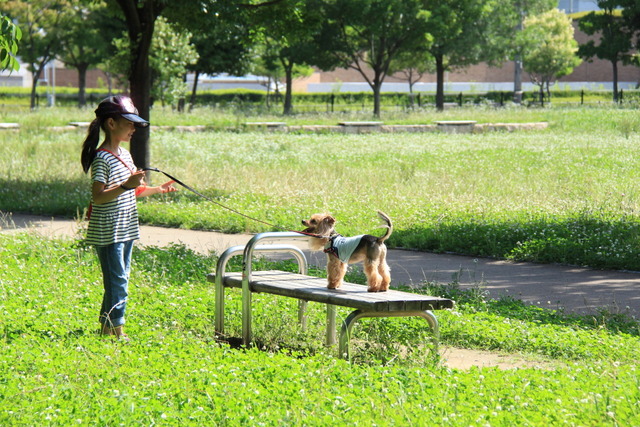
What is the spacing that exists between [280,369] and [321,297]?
598mm

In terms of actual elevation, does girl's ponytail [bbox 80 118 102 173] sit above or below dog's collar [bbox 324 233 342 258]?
above

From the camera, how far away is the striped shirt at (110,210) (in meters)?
5.70

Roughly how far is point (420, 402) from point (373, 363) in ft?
3.99

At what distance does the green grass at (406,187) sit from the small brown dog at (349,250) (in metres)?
4.61

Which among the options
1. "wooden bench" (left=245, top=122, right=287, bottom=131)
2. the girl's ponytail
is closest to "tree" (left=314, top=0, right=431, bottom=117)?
"wooden bench" (left=245, top=122, right=287, bottom=131)

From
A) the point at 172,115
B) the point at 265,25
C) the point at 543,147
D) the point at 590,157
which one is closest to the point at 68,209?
the point at 265,25

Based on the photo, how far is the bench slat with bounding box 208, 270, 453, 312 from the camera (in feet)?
16.9

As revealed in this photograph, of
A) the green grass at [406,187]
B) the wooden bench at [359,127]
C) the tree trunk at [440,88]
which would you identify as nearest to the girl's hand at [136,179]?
the green grass at [406,187]

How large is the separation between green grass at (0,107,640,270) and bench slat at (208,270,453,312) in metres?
4.36

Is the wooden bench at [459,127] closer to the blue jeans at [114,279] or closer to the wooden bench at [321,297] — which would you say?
the wooden bench at [321,297]

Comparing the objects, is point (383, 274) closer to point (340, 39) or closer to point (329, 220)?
point (329, 220)

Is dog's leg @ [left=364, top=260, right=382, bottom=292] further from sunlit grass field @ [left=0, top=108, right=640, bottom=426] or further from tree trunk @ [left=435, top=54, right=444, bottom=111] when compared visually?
tree trunk @ [left=435, top=54, right=444, bottom=111]

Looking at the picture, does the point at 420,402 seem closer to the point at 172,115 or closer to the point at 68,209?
the point at 68,209

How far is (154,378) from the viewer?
16.0 ft
